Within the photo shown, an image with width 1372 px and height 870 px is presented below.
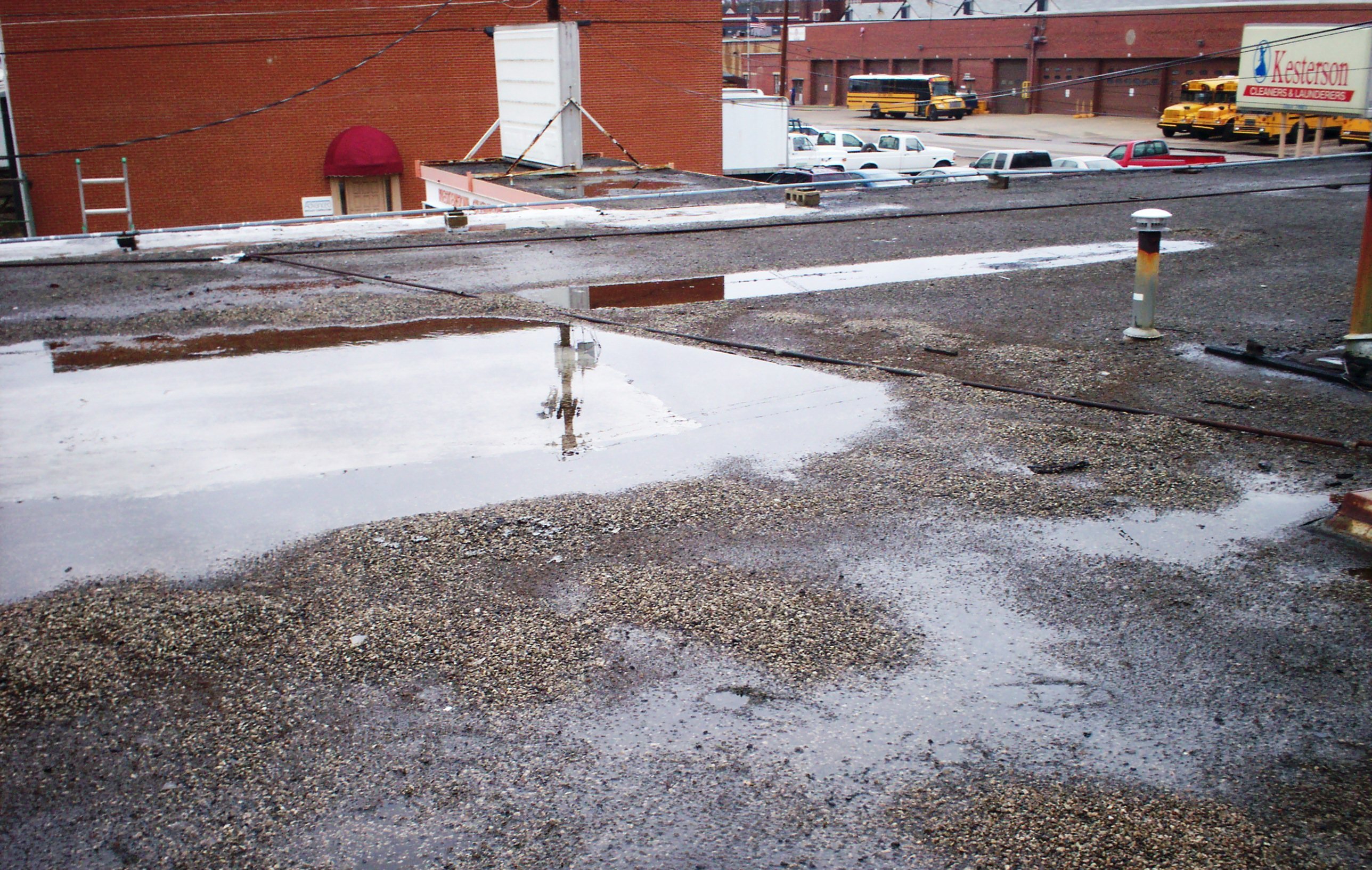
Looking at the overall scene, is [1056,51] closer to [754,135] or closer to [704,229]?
[754,135]

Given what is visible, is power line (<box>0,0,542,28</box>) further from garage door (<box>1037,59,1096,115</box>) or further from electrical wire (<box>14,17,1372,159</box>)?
garage door (<box>1037,59,1096,115</box>)

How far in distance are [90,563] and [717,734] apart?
3424 millimetres

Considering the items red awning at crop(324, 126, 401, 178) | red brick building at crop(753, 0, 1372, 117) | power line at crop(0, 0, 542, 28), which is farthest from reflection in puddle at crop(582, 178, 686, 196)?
red brick building at crop(753, 0, 1372, 117)

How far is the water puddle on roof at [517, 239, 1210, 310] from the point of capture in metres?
11.8

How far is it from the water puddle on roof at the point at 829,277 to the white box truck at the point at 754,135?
21.4 metres

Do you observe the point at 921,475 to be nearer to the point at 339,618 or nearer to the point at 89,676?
the point at 339,618

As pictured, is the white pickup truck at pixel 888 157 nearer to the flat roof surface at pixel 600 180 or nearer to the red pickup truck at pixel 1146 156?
the red pickup truck at pixel 1146 156

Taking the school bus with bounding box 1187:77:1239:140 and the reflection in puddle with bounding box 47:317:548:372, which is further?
the school bus with bounding box 1187:77:1239:140

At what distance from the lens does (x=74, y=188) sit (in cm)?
2830

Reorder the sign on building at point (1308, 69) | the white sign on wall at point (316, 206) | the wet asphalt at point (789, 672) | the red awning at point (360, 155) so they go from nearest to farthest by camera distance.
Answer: the wet asphalt at point (789, 672), the sign on building at point (1308, 69), the red awning at point (360, 155), the white sign on wall at point (316, 206)

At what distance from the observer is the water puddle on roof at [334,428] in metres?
6.25

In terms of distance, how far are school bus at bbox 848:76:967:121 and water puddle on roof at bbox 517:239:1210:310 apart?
170 feet

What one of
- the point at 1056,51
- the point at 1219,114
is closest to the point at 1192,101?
the point at 1219,114

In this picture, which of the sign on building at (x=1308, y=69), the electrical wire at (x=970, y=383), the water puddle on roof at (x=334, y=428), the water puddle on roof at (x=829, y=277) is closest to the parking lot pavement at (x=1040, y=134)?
the sign on building at (x=1308, y=69)
